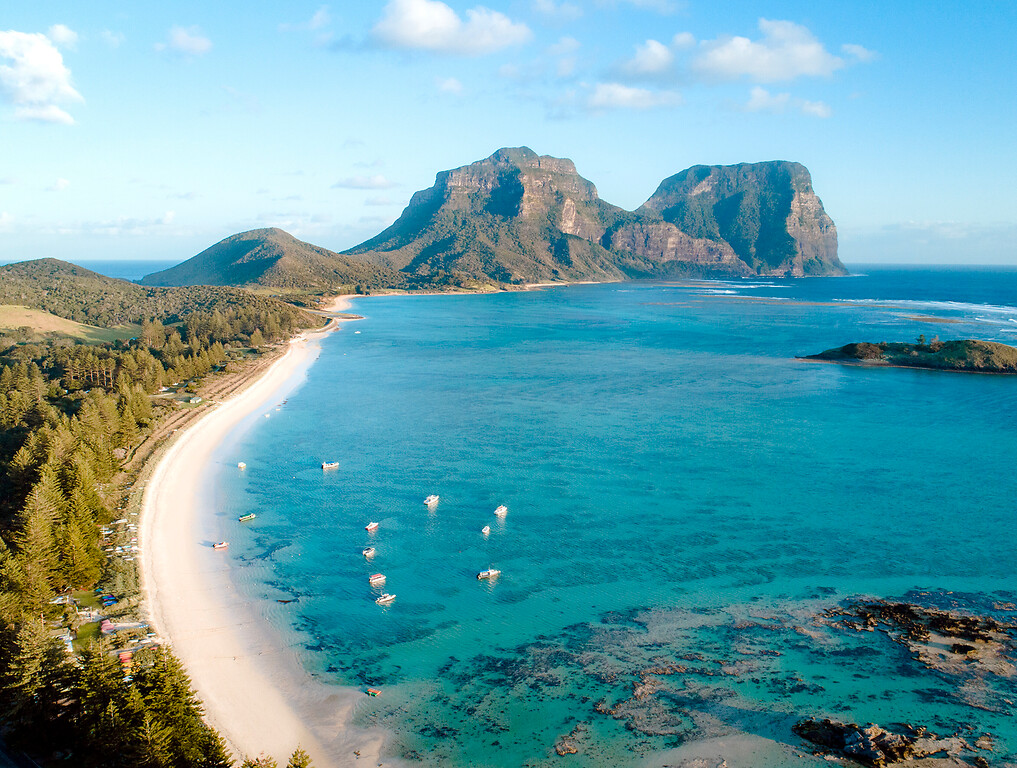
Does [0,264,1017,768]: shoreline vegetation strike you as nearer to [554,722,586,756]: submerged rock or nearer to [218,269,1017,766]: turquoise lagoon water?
[218,269,1017,766]: turquoise lagoon water

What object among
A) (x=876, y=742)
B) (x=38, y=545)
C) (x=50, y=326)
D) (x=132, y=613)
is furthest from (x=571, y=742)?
(x=50, y=326)

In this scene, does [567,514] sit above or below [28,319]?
below

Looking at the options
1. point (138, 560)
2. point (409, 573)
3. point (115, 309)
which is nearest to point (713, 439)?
point (409, 573)

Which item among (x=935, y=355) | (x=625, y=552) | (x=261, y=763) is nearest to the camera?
(x=261, y=763)

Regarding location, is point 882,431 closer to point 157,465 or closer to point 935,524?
point 935,524

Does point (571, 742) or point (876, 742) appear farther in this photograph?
point (571, 742)

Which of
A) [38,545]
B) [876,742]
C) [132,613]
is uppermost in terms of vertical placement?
[38,545]

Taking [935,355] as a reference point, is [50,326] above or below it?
above

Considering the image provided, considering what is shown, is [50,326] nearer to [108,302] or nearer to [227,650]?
[108,302]
